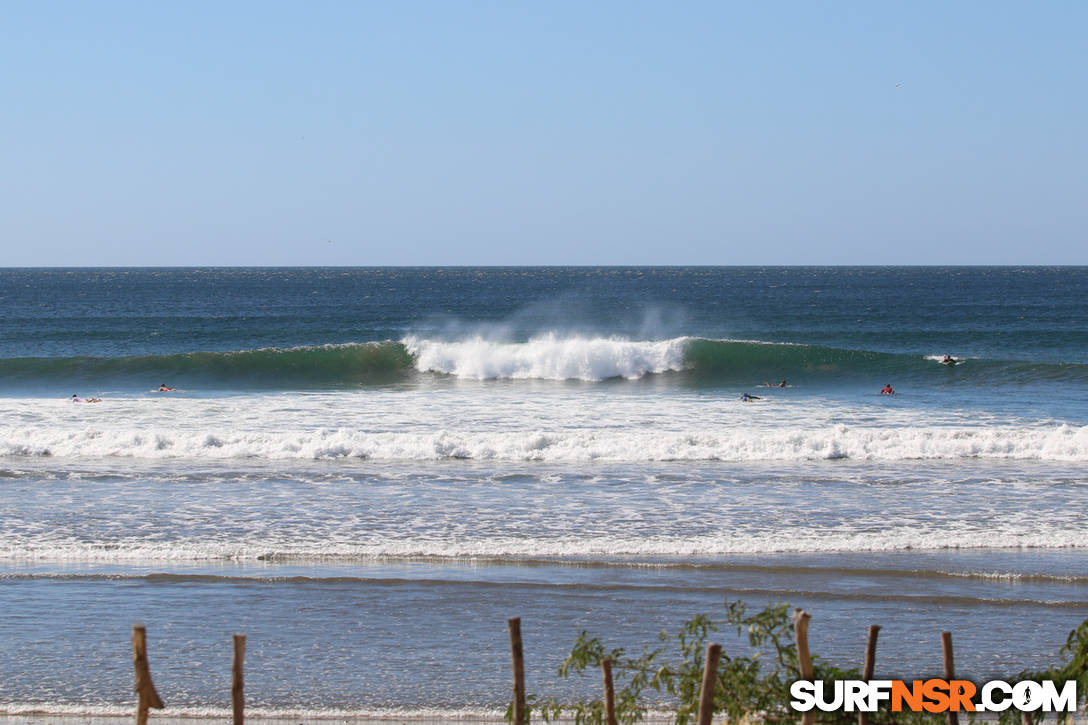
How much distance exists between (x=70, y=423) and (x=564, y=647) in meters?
16.1

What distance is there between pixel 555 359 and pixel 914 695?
28.4 metres

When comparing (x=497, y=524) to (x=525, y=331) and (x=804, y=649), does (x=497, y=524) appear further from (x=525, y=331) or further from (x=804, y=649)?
Answer: (x=525, y=331)

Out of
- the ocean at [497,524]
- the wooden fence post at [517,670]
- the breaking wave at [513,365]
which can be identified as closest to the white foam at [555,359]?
the breaking wave at [513,365]

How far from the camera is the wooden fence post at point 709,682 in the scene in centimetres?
465

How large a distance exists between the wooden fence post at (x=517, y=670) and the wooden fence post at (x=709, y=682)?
3.21 ft

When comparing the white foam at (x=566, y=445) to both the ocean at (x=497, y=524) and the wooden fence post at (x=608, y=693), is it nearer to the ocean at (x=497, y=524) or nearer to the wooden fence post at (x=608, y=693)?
the ocean at (x=497, y=524)

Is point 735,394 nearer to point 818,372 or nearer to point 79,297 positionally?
point 818,372

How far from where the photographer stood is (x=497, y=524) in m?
13.4

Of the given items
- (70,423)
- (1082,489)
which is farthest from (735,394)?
(70,423)

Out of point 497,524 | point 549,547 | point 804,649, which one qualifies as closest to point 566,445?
point 497,524

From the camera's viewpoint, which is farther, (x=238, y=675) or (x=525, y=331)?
(x=525, y=331)

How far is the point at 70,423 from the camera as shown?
21.8 m

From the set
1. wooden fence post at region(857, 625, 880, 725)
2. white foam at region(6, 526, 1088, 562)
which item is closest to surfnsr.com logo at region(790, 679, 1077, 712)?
wooden fence post at region(857, 625, 880, 725)

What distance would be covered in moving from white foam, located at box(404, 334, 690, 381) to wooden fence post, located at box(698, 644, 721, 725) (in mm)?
28169
